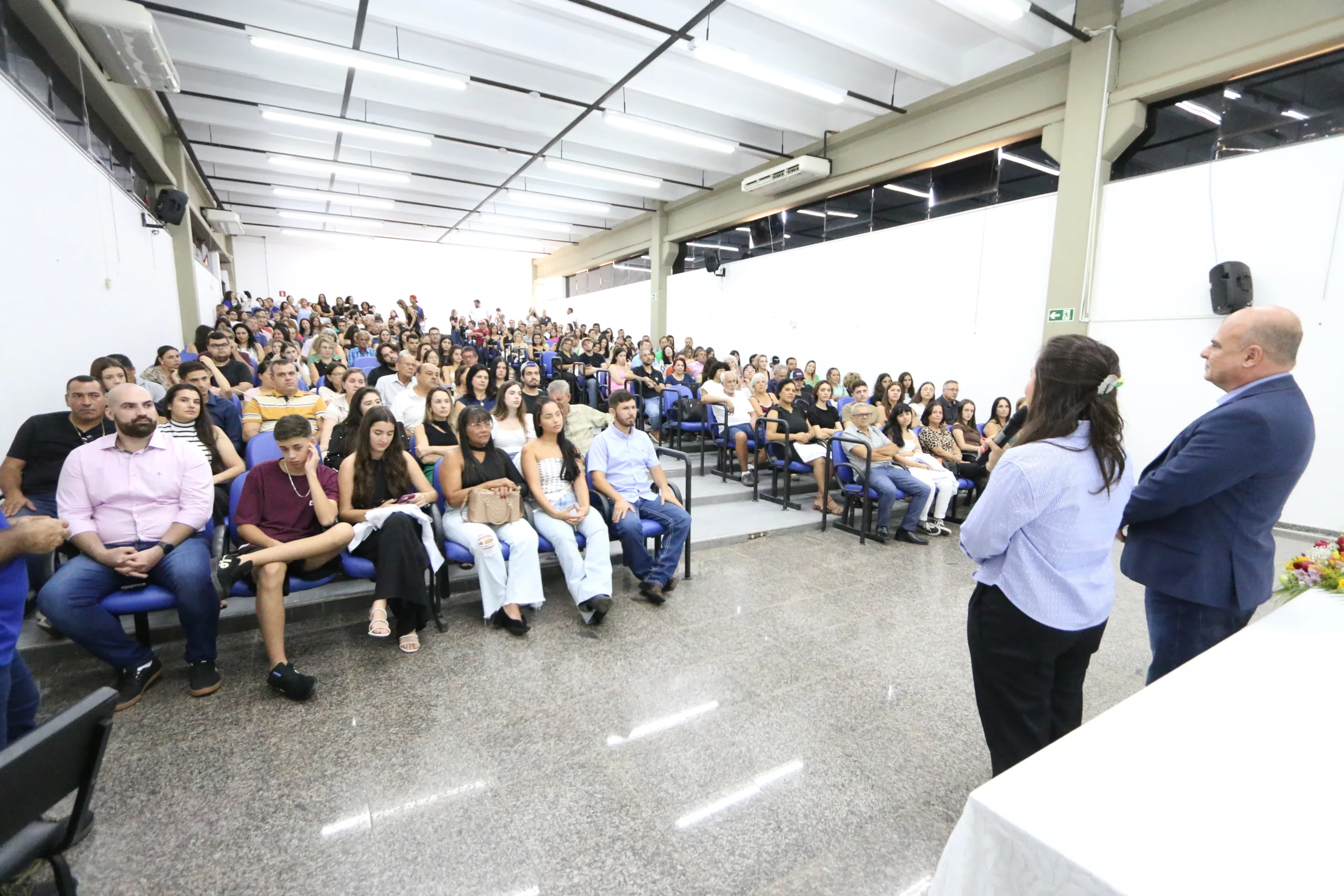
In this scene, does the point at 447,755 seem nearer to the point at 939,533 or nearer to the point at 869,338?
the point at 939,533

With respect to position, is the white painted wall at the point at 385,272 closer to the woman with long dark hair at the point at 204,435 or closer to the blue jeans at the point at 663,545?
the woman with long dark hair at the point at 204,435

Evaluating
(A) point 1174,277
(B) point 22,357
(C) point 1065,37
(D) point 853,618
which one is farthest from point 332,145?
(A) point 1174,277

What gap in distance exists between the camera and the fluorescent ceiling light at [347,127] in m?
7.14

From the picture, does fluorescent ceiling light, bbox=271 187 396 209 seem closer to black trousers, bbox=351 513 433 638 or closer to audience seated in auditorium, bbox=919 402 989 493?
black trousers, bbox=351 513 433 638

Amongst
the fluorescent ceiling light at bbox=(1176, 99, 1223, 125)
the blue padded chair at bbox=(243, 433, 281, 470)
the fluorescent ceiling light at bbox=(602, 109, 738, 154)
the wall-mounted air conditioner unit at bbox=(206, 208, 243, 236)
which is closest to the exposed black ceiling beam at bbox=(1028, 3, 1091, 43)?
the fluorescent ceiling light at bbox=(1176, 99, 1223, 125)

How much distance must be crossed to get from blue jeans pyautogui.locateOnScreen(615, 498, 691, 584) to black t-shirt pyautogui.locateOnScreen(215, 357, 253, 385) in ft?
12.7

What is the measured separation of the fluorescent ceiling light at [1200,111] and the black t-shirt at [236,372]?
8476mm

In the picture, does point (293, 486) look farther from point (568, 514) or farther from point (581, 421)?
point (581, 421)

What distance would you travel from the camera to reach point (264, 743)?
2049 mm

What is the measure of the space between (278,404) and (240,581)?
175cm

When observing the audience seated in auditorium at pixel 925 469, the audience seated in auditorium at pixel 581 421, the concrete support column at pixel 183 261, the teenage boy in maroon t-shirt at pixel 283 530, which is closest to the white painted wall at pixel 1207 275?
the audience seated in auditorium at pixel 925 469

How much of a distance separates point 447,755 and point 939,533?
4.06 m

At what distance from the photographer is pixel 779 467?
5332 mm

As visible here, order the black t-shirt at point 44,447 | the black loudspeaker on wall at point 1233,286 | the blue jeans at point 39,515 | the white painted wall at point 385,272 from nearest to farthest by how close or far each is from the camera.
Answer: the blue jeans at point 39,515
the black t-shirt at point 44,447
the black loudspeaker on wall at point 1233,286
the white painted wall at point 385,272
